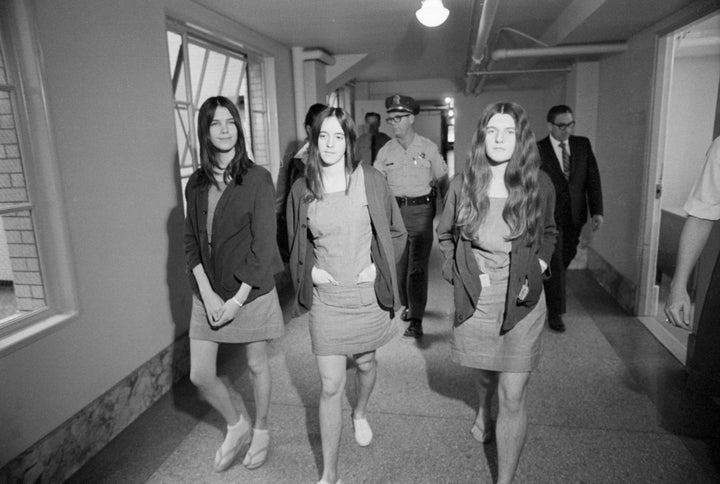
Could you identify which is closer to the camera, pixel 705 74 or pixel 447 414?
pixel 447 414

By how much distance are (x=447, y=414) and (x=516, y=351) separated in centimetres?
105

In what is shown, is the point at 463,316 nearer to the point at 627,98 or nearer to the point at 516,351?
the point at 516,351

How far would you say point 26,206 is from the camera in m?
2.44

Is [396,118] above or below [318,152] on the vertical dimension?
above

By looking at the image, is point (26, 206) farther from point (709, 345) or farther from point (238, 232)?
point (709, 345)

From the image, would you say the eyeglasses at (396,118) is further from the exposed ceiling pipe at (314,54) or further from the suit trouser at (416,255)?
the exposed ceiling pipe at (314,54)

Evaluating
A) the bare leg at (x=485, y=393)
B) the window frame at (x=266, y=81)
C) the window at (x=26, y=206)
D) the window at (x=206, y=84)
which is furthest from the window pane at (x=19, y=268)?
the window frame at (x=266, y=81)

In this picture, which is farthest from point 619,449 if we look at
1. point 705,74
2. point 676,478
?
point 705,74

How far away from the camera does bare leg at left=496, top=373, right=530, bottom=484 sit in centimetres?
211

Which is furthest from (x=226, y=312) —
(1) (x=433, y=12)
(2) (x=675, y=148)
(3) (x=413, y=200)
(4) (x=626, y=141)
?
(2) (x=675, y=148)

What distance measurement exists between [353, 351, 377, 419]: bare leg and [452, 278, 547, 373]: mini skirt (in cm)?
52

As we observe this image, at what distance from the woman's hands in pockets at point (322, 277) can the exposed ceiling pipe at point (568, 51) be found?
415cm

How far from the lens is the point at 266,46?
537 centimetres

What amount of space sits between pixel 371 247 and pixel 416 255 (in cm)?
184
